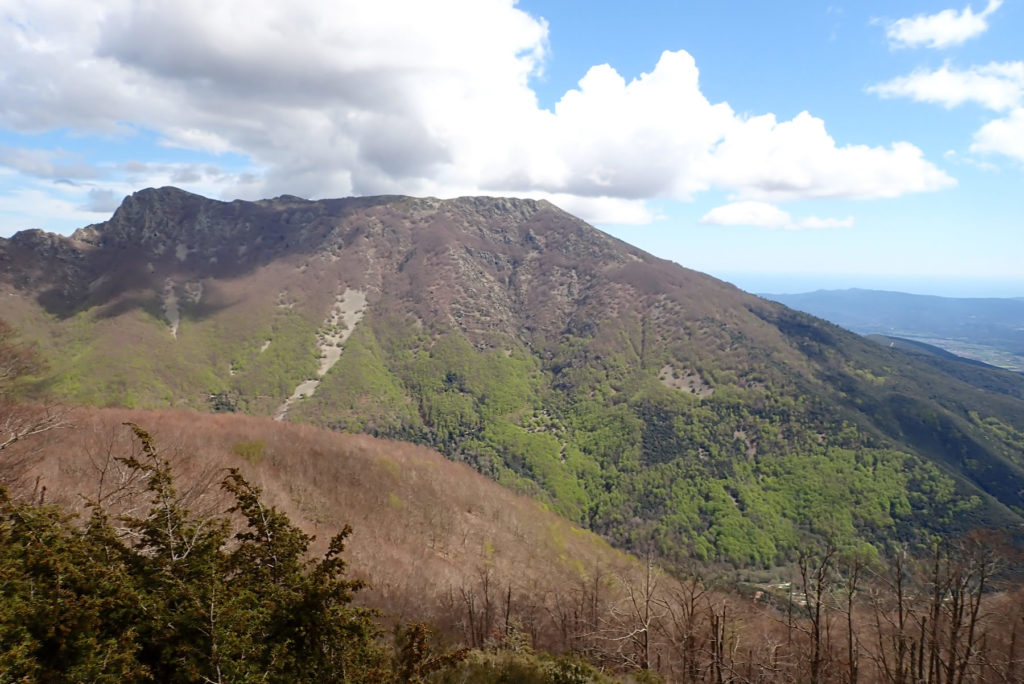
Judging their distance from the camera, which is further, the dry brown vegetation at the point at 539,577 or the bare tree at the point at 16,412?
the bare tree at the point at 16,412

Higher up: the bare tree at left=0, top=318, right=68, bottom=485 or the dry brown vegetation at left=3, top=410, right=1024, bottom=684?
the bare tree at left=0, top=318, right=68, bottom=485

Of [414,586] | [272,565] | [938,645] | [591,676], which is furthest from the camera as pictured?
[414,586]

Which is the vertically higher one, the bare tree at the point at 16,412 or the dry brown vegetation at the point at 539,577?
the bare tree at the point at 16,412

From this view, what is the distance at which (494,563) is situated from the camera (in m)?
83.1

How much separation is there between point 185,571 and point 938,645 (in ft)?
123

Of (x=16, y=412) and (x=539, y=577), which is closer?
(x=16, y=412)

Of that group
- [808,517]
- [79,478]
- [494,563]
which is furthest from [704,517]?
[79,478]

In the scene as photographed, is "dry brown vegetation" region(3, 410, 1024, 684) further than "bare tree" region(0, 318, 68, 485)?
No

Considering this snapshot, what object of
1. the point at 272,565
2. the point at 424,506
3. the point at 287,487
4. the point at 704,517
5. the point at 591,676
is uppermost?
the point at 272,565

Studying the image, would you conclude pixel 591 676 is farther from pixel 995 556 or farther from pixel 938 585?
pixel 995 556

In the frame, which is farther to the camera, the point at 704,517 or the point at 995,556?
the point at 704,517

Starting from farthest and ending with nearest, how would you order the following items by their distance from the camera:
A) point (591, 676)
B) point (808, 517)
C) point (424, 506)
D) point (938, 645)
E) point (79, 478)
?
point (808, 517) → point (424, 506) → point (79, 478) → point (938, 645) → point (591, 676)

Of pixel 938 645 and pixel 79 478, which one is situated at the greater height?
pixel 79 478

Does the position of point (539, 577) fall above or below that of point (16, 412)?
below
